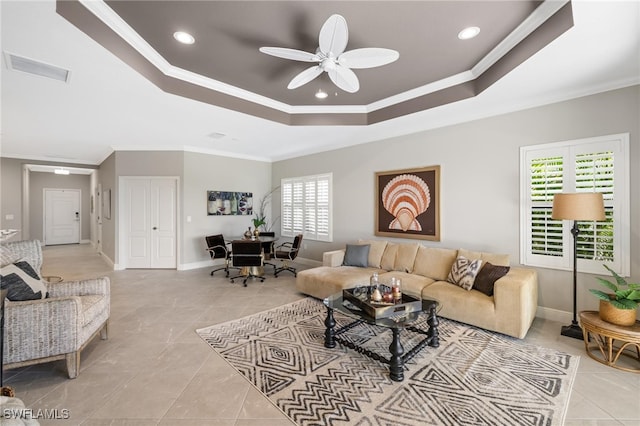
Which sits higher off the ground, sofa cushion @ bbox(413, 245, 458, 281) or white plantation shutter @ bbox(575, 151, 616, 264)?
white plantation shutter @ bbox(575, 151, 616, 264)

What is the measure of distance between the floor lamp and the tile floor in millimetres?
173

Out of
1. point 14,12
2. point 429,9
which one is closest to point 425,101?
point 429,9

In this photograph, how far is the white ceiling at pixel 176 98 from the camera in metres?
2.15

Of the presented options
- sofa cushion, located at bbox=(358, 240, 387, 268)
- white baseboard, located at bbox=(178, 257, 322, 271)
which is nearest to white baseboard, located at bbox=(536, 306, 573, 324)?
sofa cushion, located at bbox=(358, 240, 387, 268)

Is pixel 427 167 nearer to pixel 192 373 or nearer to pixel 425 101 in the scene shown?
pixel 425 101

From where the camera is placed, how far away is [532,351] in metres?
2.72

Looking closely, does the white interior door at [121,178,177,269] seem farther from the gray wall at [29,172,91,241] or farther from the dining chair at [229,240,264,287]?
the gray wall at [29,172,91,241]

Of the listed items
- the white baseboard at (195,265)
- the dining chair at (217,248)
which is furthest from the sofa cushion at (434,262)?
the white baseboard at (195,265)

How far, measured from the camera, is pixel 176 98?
11.4ft

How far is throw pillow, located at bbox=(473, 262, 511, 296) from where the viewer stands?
321cm

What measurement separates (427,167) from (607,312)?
2752mm

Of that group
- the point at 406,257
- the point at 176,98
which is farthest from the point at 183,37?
the point at 406,257

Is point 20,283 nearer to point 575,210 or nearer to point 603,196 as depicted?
point 575,210

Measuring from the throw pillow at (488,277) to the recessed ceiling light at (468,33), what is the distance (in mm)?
2532
